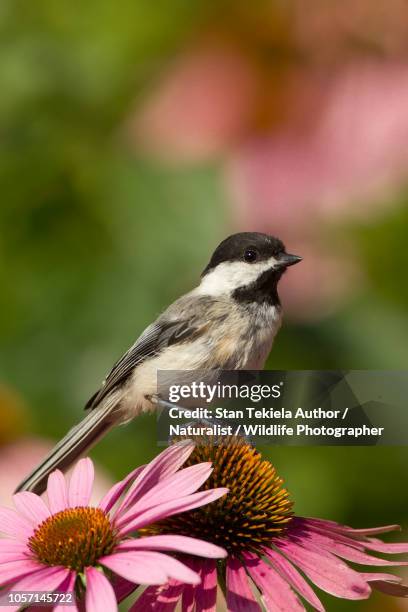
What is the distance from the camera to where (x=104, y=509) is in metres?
1.25

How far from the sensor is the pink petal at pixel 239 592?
118 cm

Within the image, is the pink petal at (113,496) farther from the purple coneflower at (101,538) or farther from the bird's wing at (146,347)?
the bird's wing at (146,347)

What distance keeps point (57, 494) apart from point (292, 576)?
0.37 m

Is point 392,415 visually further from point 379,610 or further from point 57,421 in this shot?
point 57,421

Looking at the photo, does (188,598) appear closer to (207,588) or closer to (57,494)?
(207,588)

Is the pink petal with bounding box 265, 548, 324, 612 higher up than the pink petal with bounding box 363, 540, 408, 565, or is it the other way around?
the pink petal with bounding box 363, 540, 408, 565

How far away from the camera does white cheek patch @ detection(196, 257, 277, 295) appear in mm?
1998

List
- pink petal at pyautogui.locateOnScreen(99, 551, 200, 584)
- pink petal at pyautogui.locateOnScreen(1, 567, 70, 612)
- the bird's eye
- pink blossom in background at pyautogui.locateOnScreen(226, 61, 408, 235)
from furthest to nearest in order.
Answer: pink blossom in background at pyautogui.locateOnScreen(226, 61, 408, 235), the bird's eye, pink petal at pyautogui.locateOnScreen(1, 567, 70, 612), pink petal at pyautogui.locateOnScreen(99, 551, 200, 584)

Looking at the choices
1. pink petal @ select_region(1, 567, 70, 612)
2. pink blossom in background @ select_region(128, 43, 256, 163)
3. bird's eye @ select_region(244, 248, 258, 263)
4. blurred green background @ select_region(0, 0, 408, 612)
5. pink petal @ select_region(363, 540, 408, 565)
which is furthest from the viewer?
pink blossom in background @ select_region(128, 43, 256, 163)

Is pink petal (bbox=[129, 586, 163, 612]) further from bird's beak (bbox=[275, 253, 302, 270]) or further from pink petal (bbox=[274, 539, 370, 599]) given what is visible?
bird's beak (bbox=[275, 253, 302, 270])

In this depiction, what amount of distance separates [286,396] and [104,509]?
0.39 meters

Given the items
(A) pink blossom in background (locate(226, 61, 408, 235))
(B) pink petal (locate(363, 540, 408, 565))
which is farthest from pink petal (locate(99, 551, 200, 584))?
(A) pink blossom in background (locate(226, 61, 408, 235))

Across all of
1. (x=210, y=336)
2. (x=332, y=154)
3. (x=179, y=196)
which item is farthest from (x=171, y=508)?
(x=179, y=196)

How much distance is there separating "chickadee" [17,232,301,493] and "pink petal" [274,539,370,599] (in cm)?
54
